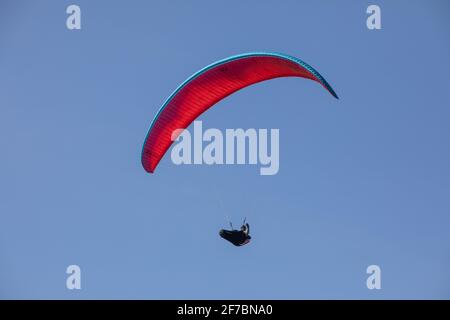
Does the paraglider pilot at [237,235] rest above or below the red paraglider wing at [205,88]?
below

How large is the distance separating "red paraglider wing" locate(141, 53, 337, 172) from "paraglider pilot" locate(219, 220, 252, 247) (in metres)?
2.36

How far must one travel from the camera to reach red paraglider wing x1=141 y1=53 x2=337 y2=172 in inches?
863

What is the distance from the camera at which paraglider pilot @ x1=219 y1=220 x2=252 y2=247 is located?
2303 centimetres

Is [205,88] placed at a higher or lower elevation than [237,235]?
higher

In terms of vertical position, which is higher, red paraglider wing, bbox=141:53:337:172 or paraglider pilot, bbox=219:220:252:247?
red paraglider wing, bbox=141:53:337:172

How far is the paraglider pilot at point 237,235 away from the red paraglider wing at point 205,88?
236cm

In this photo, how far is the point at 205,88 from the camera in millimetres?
22750

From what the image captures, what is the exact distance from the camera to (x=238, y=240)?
23031 millimetres

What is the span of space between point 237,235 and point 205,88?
3.32 metres

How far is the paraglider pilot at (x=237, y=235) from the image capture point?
23.0m
